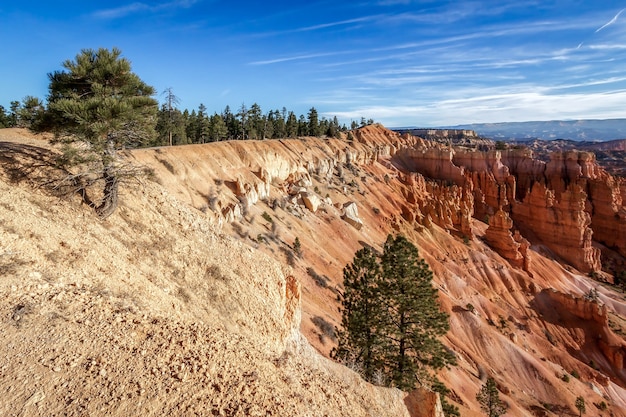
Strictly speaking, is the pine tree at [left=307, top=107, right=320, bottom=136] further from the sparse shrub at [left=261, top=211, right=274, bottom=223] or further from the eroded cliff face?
the sparse shrub at [left=261, top=211, right=274, bottom=223]

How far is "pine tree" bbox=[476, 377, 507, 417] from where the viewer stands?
23406 millimetres

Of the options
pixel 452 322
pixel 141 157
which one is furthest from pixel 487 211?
pixel 141 157

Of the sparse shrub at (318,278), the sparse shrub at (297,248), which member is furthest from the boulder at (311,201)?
the sparse shrub at (318,278)

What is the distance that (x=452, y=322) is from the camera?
113 feet

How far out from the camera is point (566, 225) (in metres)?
63.4

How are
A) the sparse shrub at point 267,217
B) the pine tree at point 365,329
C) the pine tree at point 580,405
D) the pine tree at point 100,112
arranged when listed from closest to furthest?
the pine tree at point 100,112, the pine tree at point 365,329, the pine tree at point 580,405, the sparse shrub at point 267,217

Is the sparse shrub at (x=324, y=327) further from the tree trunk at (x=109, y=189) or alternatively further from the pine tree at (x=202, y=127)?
the pine tree at (x=202, y=127)

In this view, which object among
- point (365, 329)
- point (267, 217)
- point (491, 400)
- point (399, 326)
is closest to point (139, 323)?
point (365, 329)

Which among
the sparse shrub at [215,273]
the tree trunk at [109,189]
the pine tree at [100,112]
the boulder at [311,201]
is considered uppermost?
the pine tree at [100,112]

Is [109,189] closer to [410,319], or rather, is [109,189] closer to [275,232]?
[410,319]

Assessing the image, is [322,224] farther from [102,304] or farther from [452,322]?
[102,304]

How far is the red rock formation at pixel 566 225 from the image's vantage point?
6250cm

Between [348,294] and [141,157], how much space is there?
20635 millimetres

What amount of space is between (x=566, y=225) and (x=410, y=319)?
62261mm
